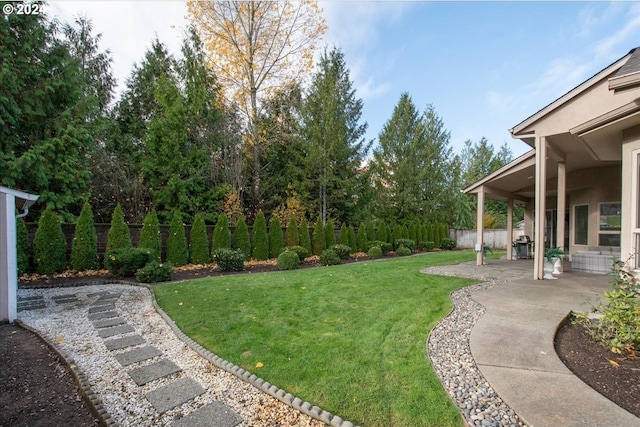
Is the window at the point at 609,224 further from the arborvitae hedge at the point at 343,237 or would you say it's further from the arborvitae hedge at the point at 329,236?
the arborvitae hedge at the point at 329,236

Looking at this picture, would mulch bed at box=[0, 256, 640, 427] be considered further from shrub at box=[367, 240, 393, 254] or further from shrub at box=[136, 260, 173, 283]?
shrub at box=[367, 240, 393, 254]

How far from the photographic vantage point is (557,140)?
732cm

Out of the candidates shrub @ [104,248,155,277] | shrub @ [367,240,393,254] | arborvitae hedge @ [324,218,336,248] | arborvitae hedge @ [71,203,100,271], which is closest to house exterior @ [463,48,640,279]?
shrub @ [367,240,393,254]

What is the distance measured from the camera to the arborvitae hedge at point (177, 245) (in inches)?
405

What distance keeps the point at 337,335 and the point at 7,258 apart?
5110 mm

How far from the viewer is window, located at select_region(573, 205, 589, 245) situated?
10.1 metres

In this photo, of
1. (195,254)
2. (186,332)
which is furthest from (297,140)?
(186,332)

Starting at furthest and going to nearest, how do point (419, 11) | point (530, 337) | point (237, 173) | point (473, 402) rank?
point (237, 173)
point (419, 11)
point (530, 337)
point (473, 402)

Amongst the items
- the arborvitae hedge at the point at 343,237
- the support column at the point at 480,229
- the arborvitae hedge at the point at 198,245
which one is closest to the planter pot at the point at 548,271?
the support column at the point at 480,229

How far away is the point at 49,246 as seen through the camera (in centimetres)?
830

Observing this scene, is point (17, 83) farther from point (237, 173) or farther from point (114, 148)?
point (237, 173)

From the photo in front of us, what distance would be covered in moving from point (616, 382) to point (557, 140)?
640 cm

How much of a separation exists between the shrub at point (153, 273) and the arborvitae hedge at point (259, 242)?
4326mm

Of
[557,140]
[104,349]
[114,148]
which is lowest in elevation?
[104,349]
